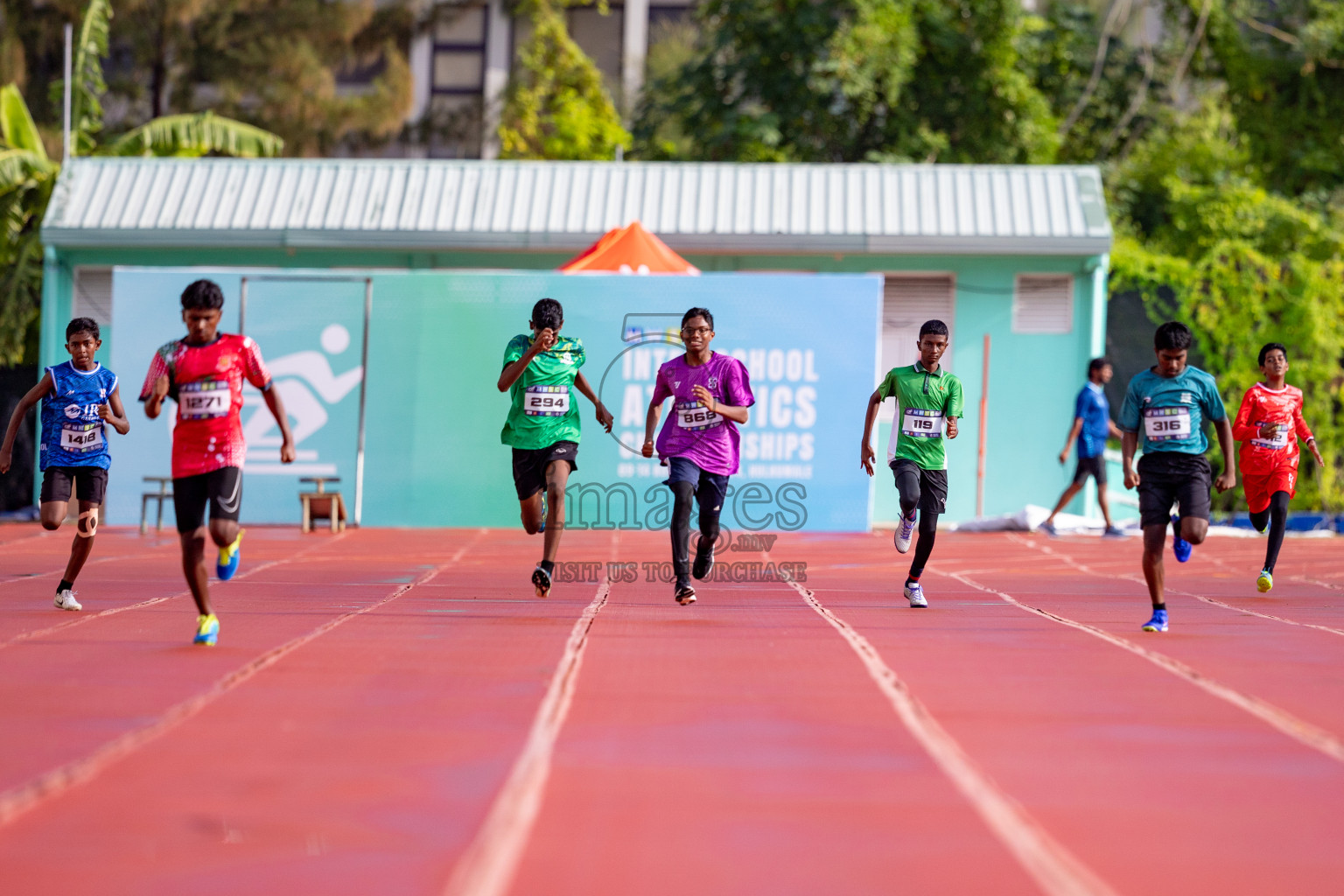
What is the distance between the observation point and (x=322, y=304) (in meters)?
16.9

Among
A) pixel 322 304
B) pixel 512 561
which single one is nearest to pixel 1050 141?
pixel 322 304

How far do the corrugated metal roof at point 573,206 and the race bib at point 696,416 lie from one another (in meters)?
9.61

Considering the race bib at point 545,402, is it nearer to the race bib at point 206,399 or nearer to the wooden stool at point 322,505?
the race bib at point 206,399

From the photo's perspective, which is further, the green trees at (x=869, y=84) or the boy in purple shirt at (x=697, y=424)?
the green trees at (x=869, y=84)

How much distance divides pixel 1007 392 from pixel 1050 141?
40.3 feet

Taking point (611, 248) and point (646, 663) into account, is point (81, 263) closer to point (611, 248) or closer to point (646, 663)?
point (611, 248)

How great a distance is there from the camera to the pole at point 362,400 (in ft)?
55.5

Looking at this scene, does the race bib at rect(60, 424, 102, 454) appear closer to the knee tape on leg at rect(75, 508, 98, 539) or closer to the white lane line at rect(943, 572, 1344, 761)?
the knee tape on leg at rect(75, 508, 98, 539)

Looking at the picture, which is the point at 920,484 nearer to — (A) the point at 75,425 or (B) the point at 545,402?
(B) the point at 545,402

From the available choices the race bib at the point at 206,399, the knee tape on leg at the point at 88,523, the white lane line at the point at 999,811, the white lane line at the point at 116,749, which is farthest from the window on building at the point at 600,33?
the white lane line at the point at 999,811

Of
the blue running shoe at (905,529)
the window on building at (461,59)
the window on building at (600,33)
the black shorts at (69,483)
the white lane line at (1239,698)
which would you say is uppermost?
the window on building at (600,33)

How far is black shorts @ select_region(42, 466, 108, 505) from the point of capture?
9.02 metres

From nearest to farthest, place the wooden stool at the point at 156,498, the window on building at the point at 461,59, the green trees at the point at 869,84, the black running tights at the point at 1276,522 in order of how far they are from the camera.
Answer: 1. the black running tights at the point at 1276,522
2. the wooden stool at the point at 156,498
3. the green trees at the point at 869,84
4. the window on building at the point at 461,59

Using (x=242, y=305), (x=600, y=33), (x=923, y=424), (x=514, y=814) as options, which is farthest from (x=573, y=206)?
(x=600, y=33)
